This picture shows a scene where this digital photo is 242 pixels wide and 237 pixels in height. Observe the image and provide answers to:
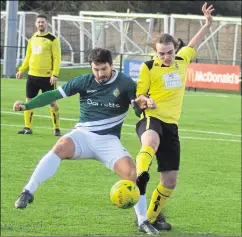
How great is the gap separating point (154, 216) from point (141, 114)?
4.78 ft

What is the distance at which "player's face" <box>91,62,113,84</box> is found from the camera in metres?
9.22

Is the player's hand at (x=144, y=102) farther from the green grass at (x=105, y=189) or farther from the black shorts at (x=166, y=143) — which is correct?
the green grass at (x=105, y=189)

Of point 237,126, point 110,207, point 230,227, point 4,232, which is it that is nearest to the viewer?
point 4,232

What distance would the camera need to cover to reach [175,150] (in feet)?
33.6

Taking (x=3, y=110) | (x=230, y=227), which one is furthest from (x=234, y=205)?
(x=3, y=110)

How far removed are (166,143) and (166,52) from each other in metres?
1.05

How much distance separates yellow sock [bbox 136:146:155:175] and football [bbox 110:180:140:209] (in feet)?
1.66

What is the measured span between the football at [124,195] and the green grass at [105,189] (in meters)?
1.84

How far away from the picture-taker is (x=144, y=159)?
9.52 m

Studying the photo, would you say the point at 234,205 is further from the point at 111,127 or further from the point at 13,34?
the point at 13,34

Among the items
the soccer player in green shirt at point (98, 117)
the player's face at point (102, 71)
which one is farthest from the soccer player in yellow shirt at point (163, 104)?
the player's face at point (102, 71)

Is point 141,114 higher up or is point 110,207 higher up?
point 141,114

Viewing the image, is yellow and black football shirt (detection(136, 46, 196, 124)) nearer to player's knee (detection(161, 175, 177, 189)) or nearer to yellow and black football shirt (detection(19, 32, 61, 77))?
player's knee (detection(161, 175, 177, 189))

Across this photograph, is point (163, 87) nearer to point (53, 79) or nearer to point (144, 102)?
point (144, 102)
